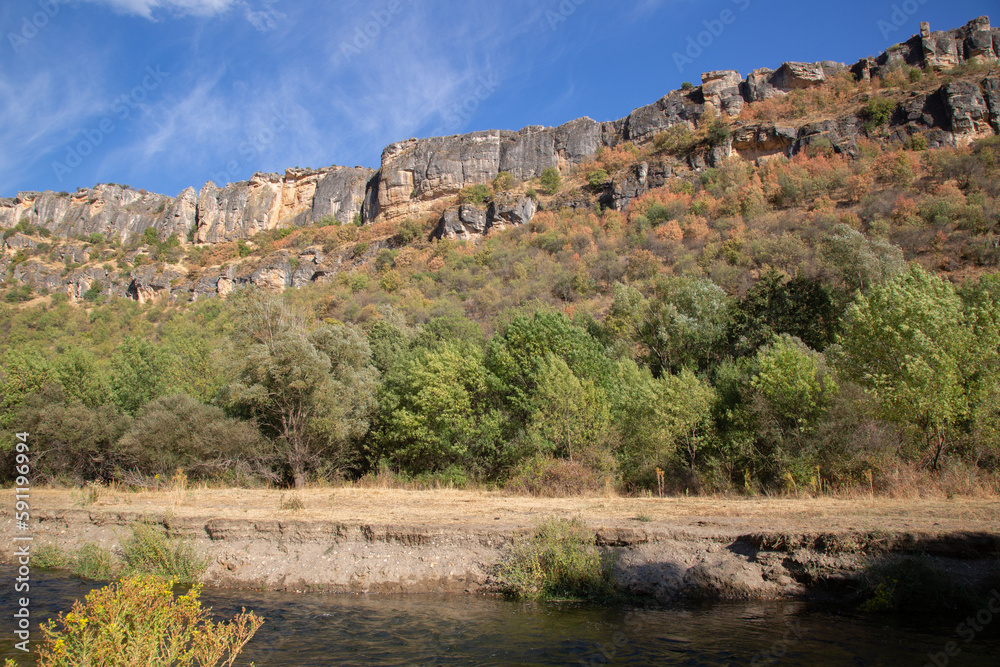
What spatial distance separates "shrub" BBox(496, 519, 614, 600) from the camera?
9.75 metres

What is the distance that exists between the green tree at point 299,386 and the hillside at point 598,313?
0.13 meters

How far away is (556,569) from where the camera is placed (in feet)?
32.7

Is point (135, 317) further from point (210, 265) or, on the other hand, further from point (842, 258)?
point (842, 258)

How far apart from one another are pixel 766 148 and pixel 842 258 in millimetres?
45553

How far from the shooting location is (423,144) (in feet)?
321

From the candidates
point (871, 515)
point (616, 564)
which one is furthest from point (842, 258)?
point (616, 564)

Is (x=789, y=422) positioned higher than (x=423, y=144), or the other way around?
(x=423, y=144)

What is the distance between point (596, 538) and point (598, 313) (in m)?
33.8

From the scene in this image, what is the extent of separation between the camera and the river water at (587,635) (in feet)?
23.0

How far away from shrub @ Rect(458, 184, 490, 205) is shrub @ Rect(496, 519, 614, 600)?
77666 millimetres

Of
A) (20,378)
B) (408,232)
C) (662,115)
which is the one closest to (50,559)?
(20,378)

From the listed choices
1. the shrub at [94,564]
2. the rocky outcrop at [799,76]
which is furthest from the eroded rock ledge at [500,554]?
the rocky outcrop at [799,76]

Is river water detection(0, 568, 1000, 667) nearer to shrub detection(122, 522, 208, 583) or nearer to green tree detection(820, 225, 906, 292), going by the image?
shrub detection(122, 522, 208, 583)

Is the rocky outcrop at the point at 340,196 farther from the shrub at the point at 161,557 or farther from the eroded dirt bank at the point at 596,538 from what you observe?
the shrub at the point at 161,557
